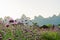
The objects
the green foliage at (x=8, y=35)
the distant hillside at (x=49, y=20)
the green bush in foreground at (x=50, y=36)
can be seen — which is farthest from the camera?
the distant hillside at (x=49, y=20)

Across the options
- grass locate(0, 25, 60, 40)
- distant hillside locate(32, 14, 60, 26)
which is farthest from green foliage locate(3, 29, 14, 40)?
distant hillside locate(32, 14, 60, 26)

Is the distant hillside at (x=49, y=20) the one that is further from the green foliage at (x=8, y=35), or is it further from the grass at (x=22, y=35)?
the green foliage at (x=8, y=35)

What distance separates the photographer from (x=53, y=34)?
19.0ft

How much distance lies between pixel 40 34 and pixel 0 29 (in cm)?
135

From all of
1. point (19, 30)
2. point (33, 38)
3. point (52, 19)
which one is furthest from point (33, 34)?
point (52, 19)

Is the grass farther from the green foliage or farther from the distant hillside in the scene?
the distant hillside

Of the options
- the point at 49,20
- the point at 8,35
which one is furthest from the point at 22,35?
the point at 49,20

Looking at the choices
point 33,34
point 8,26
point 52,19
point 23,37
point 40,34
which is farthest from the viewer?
point 52,19

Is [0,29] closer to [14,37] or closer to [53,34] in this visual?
[14,37]

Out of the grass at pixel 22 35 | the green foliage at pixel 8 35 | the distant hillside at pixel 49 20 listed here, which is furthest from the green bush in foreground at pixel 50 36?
the distant hillside at pixel 49 20

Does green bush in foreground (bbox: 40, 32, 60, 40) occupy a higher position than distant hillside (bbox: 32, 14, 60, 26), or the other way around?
distant hillside (bbox: 32, 14, 60, 26)

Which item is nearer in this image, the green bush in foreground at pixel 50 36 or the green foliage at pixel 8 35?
the green foliage at pixel 8 35

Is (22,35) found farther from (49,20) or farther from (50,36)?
(49,20)

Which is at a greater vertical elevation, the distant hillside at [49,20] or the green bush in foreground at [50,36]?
the distant hillside at [49,20]
